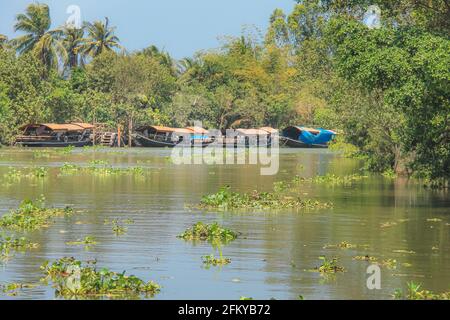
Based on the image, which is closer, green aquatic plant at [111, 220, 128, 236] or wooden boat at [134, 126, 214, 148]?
green aquatic plant at [111, 220, 128, 236]

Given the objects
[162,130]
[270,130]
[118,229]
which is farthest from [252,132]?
Answer: [118,229]

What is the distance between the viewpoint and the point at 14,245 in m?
18.8

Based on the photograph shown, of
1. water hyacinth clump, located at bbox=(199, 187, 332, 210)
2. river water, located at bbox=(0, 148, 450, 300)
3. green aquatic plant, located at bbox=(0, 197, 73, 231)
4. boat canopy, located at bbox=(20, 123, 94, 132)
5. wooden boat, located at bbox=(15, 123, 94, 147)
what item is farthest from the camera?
wooden boat, located at bbox=(15, 123, 94, 147)

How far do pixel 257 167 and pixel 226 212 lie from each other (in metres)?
27.0

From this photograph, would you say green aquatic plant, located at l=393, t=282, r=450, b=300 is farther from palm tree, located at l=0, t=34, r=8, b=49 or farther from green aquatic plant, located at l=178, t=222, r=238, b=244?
palm tree, located at l=0, t=34, r=8, b=49

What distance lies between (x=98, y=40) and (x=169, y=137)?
1765cm

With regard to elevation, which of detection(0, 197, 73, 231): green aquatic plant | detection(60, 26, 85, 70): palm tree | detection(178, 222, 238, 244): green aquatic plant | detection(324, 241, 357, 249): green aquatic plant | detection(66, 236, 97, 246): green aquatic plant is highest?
detection(60, 26, 85, 70): palm tree

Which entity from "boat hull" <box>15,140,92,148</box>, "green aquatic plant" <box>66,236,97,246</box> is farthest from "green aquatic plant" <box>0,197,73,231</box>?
"boat hull" <box>15,140,92,148</box>

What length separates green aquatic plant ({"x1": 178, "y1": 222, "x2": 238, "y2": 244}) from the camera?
805 inches

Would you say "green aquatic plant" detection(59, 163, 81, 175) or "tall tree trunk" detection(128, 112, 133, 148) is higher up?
"tall tree trunk" detection(128, 112, 133, 148)
